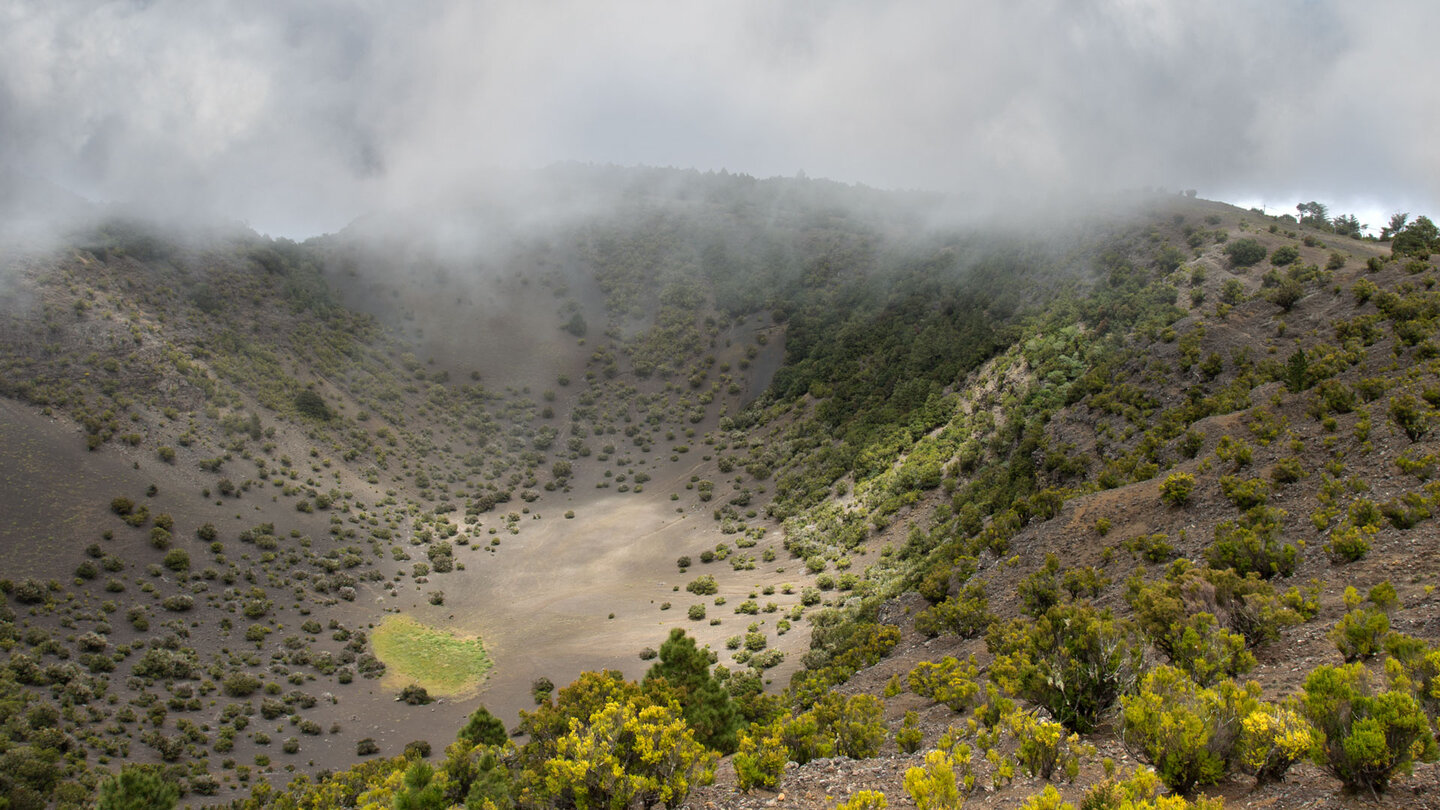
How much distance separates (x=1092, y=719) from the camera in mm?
13016

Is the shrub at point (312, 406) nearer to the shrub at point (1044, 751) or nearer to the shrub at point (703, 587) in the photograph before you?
the shrub at point (703, 587)

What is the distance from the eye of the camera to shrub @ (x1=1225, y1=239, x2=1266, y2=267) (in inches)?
1681

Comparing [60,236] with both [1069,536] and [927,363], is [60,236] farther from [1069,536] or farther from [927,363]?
[1069,536]

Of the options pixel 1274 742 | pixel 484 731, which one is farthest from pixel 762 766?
pixel 484 731

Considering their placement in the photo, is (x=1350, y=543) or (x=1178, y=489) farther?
(x=1178, y=489)

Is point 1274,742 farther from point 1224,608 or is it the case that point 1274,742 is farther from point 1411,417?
point 1411,417

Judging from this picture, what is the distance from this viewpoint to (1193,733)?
878 centimetres

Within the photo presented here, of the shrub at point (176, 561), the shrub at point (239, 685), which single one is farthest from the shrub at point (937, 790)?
the shrub at point (176, 561)

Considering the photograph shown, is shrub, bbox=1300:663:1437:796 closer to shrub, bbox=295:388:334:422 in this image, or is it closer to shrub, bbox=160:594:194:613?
shrub, bbox=160:594:194:613

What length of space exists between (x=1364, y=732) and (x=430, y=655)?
4571 cm

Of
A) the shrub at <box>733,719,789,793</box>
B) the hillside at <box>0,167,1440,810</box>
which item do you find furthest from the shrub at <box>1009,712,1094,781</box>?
the shrub at <box>733,719,789,793</box>

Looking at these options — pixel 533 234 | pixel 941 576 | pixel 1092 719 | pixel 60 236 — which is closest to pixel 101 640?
pixel 941 576

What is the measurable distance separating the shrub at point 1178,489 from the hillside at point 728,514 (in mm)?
112

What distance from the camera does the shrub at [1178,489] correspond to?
23516 millimetres
